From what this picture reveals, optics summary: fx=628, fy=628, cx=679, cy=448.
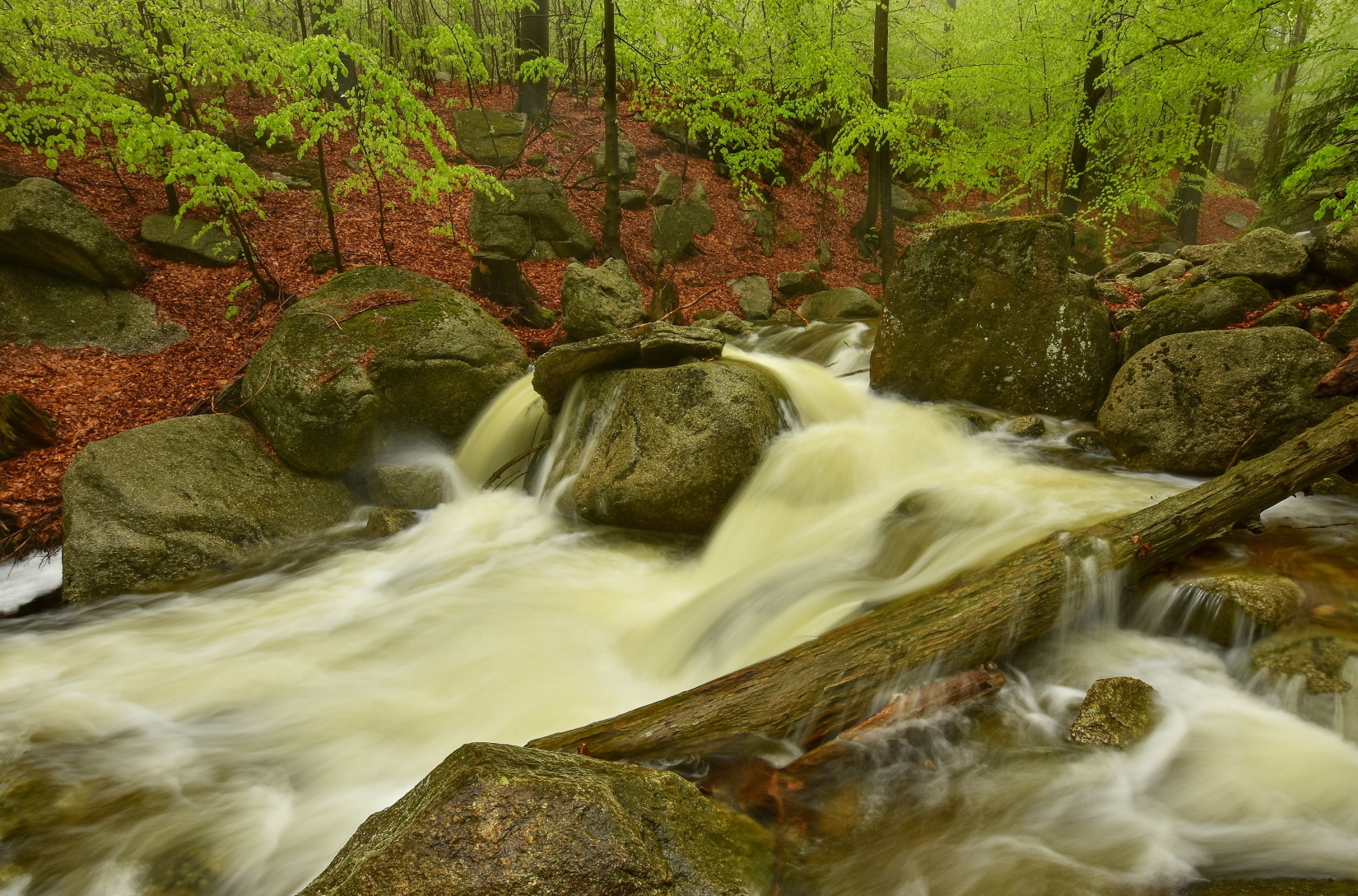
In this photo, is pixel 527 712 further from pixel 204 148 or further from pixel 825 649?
pixel 204 148

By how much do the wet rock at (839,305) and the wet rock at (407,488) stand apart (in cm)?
750

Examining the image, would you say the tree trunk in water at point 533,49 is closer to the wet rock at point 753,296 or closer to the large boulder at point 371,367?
the wet rock at point 753,296

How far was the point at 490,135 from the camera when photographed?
13805 mm

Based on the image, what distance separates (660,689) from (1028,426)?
4080 millimetres

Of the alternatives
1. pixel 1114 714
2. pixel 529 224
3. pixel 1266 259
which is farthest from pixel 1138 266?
pixel 529 224

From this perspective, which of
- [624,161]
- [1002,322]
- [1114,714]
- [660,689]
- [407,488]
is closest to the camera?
[1114,714]

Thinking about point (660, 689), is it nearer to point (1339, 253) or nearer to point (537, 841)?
point (537, 841)

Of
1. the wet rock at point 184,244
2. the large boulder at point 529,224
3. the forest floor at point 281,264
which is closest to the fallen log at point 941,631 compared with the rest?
the forest floor at point 281,264

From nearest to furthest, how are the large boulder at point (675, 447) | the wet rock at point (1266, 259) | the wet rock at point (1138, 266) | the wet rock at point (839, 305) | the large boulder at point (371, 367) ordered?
the large boulder at point (675, 447) < the wet rock at point (1266, 259) < the large boulder at point (371, 367) < the wet rock at point (1138, 266) < the wet rock at point (839, 305)

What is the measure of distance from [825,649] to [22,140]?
10479 mm

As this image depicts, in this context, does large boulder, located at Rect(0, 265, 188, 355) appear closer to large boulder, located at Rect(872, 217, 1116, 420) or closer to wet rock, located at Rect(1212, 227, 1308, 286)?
large boulder, located at Rect(872, 217, 1116, 420)

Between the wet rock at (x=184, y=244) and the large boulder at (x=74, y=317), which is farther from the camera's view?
the wet rock at (x=184, y=244)

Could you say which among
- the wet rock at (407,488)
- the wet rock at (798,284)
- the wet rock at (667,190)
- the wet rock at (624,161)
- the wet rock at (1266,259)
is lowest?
the wet rock at (407,488)

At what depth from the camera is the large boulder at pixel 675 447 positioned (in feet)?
17.1
